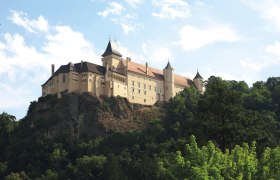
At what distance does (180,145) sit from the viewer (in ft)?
186

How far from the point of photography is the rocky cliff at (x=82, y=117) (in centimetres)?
10362

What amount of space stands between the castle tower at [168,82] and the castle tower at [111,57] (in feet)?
39.6

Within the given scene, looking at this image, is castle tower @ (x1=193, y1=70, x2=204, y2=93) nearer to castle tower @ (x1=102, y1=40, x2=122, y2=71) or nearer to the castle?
the castle

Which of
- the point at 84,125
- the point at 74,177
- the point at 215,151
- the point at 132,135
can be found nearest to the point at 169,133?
the point at 132,135

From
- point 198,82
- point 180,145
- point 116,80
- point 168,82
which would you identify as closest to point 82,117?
point 116,80

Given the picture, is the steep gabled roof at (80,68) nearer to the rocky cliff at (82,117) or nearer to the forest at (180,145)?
the rocky cliff at (82,117)

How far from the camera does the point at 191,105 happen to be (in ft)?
370

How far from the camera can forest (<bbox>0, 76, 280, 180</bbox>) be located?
3394cm

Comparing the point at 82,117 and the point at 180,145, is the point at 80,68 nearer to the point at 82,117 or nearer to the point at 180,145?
the point at 82,117

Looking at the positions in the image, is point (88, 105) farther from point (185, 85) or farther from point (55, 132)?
point (185, 85)

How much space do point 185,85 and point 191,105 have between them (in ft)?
47.9

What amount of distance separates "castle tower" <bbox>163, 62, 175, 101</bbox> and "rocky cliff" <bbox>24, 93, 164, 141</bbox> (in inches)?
496

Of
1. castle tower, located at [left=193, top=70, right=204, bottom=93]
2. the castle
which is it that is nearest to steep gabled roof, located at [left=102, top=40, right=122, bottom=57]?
the castle

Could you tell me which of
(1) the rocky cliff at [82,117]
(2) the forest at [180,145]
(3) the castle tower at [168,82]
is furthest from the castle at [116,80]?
(2) the forest at [180,145]
